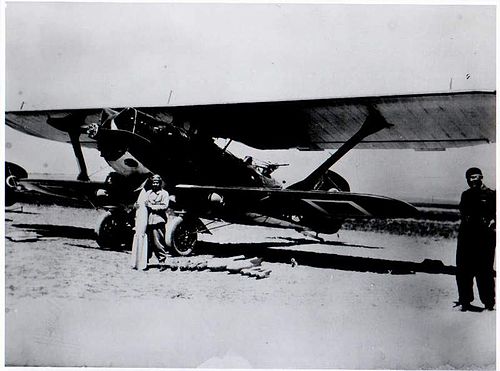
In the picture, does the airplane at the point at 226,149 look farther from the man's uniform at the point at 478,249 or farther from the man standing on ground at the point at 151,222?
the man's uniform at the point at 478,249

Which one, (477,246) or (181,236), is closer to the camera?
(477,246)

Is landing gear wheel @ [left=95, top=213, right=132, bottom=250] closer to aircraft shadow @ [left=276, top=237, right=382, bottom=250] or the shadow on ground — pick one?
the shadow on ground

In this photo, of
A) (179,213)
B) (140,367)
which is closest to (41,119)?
(179,213)

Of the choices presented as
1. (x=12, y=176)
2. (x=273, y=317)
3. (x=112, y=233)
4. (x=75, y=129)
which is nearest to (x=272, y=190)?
(x=273, y=317)

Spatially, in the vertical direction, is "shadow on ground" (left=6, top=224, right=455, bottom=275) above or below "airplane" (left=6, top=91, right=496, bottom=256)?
below

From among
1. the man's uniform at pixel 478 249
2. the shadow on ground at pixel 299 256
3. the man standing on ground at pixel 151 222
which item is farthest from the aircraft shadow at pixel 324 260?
the man standing on ground at pixel 151 222

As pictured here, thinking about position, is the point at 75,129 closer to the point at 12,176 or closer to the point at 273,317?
the point at 12,176

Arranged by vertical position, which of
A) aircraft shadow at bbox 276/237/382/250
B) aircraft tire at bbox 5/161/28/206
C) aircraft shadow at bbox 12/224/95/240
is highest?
aircraft tire at bbox 5/161/28/206

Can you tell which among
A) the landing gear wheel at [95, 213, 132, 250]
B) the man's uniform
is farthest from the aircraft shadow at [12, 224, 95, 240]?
the man's uniform
